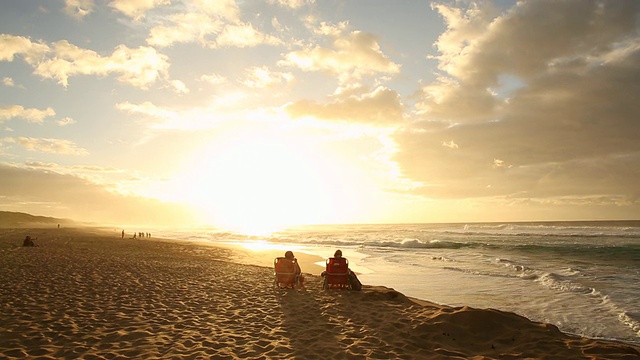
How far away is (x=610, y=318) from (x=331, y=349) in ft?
30.4

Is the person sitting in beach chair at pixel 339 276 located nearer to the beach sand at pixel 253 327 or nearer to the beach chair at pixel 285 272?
the beach sand at pixel 253 327

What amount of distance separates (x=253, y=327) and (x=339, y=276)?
523 centimetres

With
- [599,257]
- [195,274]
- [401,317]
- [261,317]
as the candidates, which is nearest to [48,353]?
[261,317]

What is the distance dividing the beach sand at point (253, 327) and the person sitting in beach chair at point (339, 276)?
470mm

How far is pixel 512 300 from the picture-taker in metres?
12.9

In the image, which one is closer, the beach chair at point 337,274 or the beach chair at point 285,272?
the beach chair at point 337,274

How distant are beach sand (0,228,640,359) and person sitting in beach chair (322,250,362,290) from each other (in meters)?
0.47

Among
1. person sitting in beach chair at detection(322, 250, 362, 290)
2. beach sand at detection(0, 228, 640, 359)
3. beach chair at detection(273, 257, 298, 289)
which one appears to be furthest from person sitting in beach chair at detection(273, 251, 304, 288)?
person sitting in beach chair at detection(322, 250, 362, 290)

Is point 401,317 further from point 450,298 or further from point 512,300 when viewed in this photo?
point 512,300

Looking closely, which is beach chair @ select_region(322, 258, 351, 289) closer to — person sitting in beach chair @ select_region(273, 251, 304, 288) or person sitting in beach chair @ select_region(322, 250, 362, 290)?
person sitting in beach chair @ select_region(322, 250, 362, 290)

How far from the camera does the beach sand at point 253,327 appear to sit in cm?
664

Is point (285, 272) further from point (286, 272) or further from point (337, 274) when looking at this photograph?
point (337, 274)

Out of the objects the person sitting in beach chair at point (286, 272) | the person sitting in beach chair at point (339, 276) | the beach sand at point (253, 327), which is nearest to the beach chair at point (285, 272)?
the person sitting in beach chair at point (286, 272)

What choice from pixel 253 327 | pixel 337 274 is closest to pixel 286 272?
pixel 337 274
